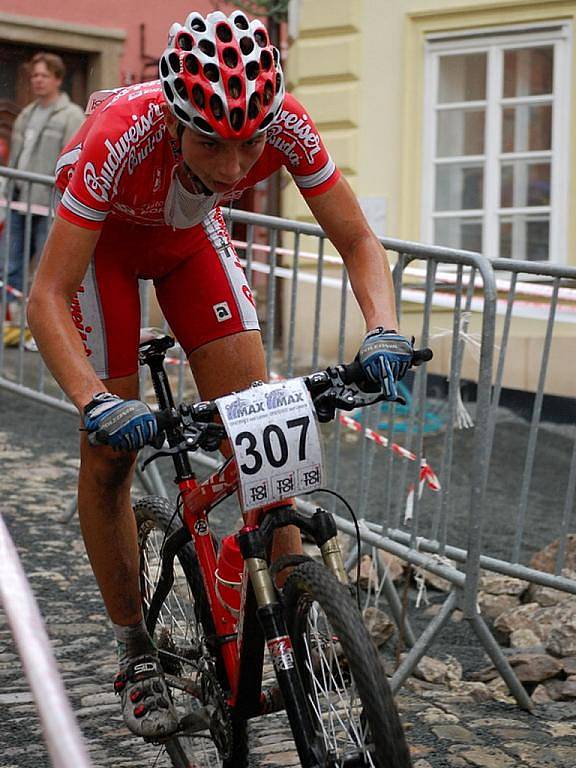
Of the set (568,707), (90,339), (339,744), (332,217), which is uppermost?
(332,217)

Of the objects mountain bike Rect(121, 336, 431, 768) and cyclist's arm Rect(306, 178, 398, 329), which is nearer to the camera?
mountain bike Rect(121, 336, 431, 768)

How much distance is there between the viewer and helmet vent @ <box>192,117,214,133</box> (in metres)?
2.95

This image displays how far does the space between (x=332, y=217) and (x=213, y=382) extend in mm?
541

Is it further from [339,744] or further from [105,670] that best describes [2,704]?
[339,744]

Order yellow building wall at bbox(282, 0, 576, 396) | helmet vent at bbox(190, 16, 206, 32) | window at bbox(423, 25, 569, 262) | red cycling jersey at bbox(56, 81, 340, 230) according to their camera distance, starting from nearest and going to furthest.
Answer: helmet vent at bbox(190, 16, 206, 32), red cycling jersey at bbox(56, 81, 340, 230), window at bbox(423, 25, 569, 262), yellow building wall at bbox(282, 0, 576, 396)

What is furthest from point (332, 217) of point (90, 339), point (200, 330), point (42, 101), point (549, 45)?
point (549, 45)

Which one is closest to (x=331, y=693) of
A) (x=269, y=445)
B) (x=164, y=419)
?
(x=269, y=445)

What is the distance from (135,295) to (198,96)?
883 mm

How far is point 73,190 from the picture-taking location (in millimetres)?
3172

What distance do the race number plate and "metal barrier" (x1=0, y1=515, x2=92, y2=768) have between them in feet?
2.04

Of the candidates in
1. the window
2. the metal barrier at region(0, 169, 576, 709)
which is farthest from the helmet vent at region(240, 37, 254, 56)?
the window

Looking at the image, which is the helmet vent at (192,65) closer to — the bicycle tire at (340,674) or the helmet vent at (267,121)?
the helmet vent at (267,121)

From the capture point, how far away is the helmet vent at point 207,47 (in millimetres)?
2999

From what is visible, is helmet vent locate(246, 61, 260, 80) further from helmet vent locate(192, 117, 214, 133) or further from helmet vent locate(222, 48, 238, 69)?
helmet vent locate(192, 117, 214, 133)
